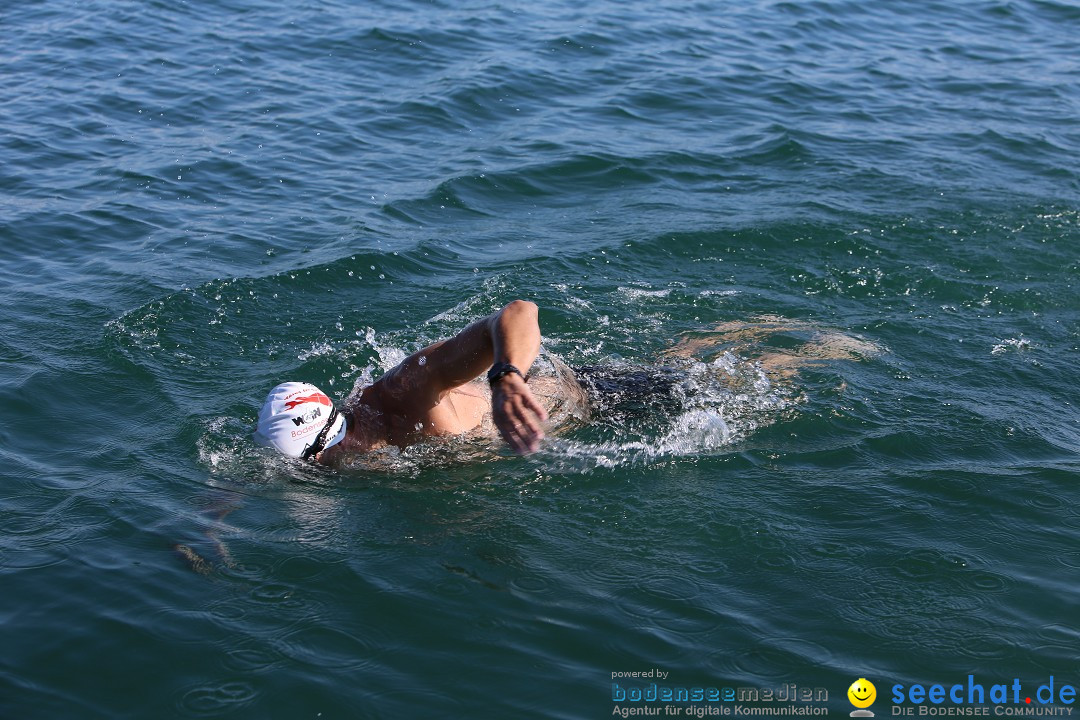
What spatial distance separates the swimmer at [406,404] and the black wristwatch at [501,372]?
0.54 feet

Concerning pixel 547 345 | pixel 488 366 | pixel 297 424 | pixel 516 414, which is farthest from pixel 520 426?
pixel 547 345

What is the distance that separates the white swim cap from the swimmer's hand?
2.03 metres

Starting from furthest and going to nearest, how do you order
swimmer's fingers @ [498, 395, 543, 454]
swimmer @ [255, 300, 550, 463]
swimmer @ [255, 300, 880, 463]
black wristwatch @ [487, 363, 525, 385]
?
swimmer @ [255, 300, 550, 463] < swimmer @ [255, 300, 880, 463] < black wristwatch @ [487, 363, 525, 385] < swimmer's fingers @ [498, 395, 543, 454]

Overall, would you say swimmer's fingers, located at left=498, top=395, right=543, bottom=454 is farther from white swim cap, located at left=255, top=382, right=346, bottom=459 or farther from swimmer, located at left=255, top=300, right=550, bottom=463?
white swim cap, located at left=255, top=382, right=346, bottom=459

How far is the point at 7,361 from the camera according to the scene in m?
8.06

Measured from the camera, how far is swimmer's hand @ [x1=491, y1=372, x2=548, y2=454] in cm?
443

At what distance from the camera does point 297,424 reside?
6195 millimetres

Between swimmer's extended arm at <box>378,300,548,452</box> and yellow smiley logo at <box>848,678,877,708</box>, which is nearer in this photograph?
swimmer's extended arm at <box>378,300,548,452</box>

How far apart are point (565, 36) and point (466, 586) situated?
1387cm

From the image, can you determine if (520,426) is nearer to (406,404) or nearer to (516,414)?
(516,414)

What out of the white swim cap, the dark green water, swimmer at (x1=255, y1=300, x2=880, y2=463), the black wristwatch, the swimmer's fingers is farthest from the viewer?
the white swim cap

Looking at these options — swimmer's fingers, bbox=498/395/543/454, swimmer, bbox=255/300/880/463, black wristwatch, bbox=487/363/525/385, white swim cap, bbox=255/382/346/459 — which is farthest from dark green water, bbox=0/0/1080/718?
black wristwatch, bbox=487/363/525/385

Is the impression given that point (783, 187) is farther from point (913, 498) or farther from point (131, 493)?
point (131, 493)

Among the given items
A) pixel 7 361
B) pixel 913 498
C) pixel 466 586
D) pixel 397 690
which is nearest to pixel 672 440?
pixel 913 498
